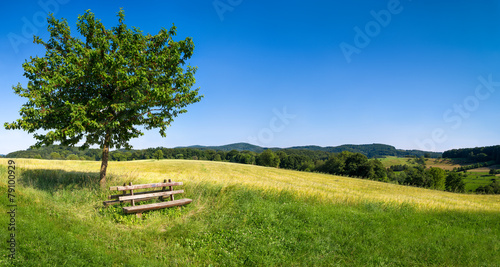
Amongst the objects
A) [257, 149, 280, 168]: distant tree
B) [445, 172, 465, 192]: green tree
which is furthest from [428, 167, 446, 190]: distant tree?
[257, 149, 280, 168]: distant tree

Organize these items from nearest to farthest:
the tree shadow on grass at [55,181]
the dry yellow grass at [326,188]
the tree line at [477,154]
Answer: the tree shadow on grass at [55,181] < the dry yellow grass at [326,188] < the tree line at [477,154]

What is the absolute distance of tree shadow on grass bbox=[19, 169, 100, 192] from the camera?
38.9ft

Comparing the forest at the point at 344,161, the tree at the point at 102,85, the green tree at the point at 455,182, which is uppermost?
the tree at the point at 102,85

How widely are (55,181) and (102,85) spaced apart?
6.18m

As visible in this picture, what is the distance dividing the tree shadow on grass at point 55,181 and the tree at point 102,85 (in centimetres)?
123

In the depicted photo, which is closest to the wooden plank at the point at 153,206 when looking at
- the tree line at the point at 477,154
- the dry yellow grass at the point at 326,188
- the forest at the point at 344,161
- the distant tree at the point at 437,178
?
the dry yellow grass at the point at 326,188

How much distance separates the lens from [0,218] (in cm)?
701

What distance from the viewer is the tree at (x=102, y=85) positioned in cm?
989

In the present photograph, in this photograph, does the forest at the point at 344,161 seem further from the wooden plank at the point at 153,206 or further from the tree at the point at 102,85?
the wooden plank at the point at 153,206

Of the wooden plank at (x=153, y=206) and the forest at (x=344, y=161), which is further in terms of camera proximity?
the forest at (x=344, y=161)

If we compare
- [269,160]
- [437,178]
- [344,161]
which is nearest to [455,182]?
[437,178]

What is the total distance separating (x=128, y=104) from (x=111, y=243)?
6.14 m

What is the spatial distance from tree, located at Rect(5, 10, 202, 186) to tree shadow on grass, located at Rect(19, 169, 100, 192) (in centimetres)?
123

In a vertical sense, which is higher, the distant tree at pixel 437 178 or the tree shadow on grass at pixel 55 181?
the tree shadow on grass at pixel 55 181
